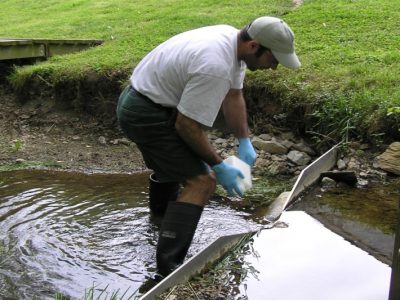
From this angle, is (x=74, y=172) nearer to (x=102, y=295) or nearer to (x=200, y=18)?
(x=102, y=295)

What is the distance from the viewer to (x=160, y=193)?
416cm

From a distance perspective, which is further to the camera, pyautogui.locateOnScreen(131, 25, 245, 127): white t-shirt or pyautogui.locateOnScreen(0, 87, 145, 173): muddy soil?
pyautogui.locateOnScreen(0, 87, 145, 173): muddy soil

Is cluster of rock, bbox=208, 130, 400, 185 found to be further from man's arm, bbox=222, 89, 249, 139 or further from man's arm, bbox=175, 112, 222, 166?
man's arm, bbox=175, 112, 222, 166

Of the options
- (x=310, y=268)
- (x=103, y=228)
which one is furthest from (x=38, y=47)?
(x=310, y=268)

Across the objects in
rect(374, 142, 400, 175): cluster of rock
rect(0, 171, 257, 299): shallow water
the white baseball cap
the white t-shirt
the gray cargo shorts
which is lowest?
rect(0, 171, 257, 299): shallow water

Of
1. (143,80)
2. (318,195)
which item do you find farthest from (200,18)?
(143,80)

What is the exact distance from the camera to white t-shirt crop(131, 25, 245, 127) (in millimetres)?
2971

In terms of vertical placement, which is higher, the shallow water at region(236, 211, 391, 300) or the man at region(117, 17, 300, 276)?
the man at region(117, 17, 300, 276)

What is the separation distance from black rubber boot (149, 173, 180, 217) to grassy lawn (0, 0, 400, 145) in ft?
6.08

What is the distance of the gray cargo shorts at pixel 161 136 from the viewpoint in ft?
10.8

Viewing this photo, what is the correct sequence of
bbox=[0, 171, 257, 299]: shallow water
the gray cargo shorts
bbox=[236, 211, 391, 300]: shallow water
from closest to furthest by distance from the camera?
bbox=[236, 211, 391, 300]: shallow water → the gray cargo shorts → bbox=[0, 171, 257, 299]: shallow water

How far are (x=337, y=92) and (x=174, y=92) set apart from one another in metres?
2.82

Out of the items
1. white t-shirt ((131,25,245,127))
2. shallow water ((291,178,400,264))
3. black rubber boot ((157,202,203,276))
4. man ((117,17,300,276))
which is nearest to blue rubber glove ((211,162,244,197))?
man ((117,17,300,276))

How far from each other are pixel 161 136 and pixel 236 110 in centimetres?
66
